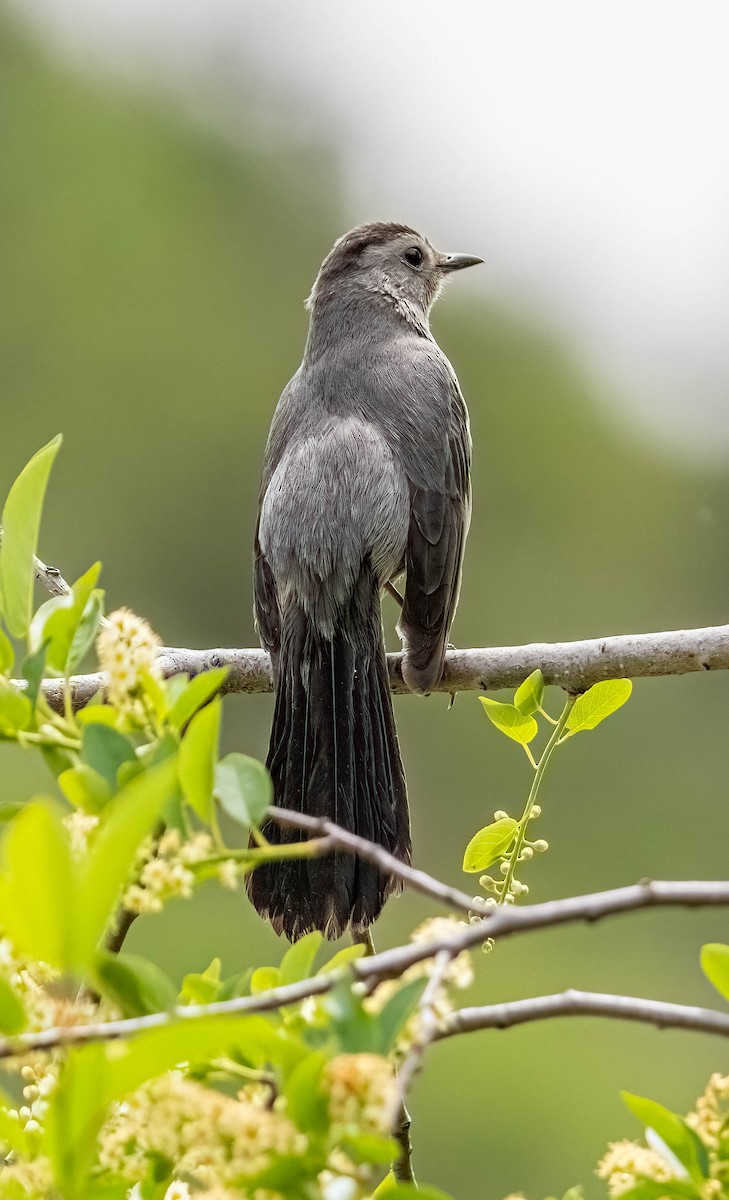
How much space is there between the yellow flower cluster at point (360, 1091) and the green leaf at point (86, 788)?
0.37 m

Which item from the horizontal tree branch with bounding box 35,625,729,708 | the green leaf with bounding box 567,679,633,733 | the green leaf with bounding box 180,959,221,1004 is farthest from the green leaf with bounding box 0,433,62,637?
the horizontal tree branch with bounding box 35,625,729,708

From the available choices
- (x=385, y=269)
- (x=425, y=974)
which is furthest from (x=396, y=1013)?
(x=385, y=269)

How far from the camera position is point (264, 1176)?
3.00 ft

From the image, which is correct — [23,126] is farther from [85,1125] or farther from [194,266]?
[85,1125]

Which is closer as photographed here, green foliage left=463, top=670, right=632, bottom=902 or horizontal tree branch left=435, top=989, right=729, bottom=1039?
horizontal tree branch left=435, top=989, right=729, bottom=1039

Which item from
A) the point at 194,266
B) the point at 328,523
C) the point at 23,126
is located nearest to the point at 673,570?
the point at 194,266

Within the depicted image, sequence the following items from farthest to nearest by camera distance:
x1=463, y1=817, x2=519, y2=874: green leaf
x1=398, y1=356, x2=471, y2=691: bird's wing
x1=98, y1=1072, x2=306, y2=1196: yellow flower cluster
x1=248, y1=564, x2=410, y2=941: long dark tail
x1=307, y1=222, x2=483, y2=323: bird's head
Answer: x1=307, y1=222, x2=483, y2=323: bird's head < x1=398, y1=356, x2=471, y2=691: bird's wing < x1=248, y1=564, x2=410, y2=941: long dark tail < x1=463, y1=817, x2=519, y2=874: green leaf < x1=98, y1=1072, x2=306, y2=1196: yellow flower cluster

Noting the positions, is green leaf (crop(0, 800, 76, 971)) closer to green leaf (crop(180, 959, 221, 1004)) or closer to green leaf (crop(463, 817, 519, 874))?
green leaf (crop(180, 959, 221, 1004))

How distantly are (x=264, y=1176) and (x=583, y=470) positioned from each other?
57.4ft

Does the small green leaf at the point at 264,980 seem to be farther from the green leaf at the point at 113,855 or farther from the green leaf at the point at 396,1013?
the green leaf at the point at 113,855

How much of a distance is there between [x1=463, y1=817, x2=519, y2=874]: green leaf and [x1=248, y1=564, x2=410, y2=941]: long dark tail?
105cm

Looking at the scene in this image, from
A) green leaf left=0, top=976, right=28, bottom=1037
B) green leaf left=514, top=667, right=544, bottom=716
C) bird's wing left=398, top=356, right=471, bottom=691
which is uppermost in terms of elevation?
bird's wing left=398, top=356, right=471, bottom=691

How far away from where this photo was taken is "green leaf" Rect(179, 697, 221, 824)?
115 cm

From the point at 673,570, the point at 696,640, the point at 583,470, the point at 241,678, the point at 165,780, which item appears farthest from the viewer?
the point at 583,470
